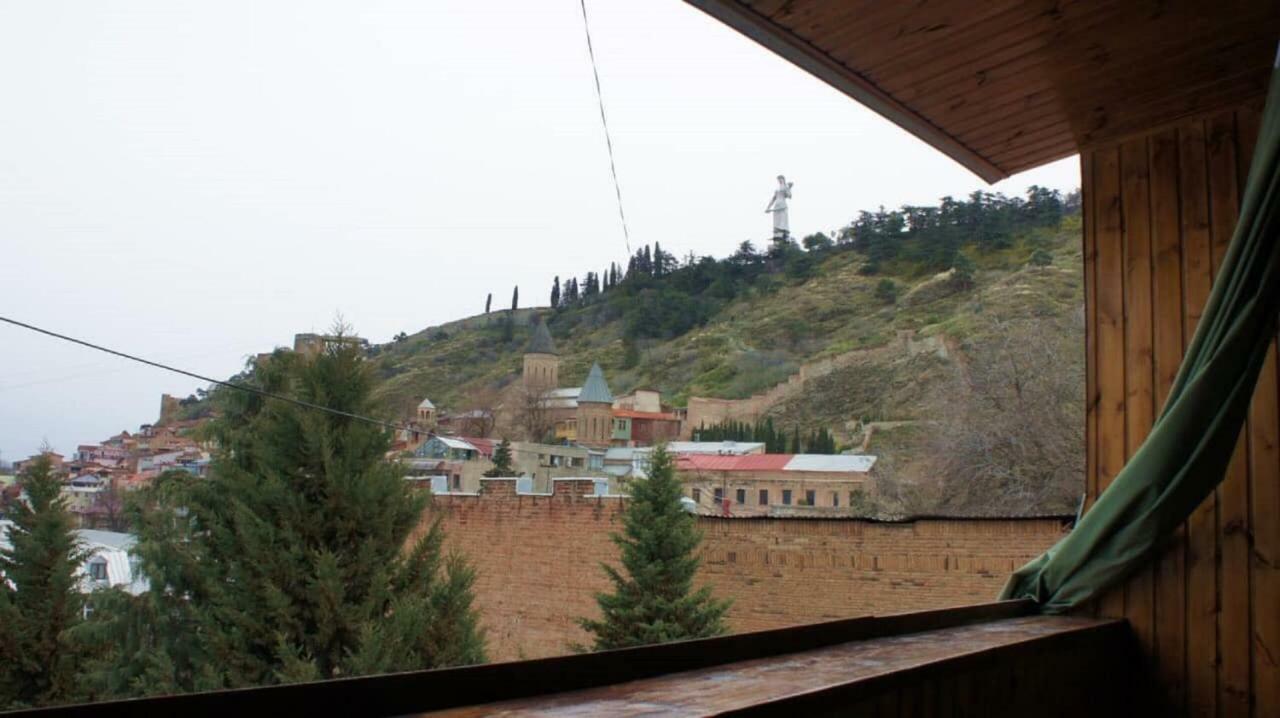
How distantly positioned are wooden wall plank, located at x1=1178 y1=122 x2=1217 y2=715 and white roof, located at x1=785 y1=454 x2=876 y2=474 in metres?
13.3

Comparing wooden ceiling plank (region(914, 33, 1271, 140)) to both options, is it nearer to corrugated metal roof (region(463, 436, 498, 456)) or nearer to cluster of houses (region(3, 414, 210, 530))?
cluster of houses (region(3, 414, 210, 530))

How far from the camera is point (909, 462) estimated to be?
14508 millimetres

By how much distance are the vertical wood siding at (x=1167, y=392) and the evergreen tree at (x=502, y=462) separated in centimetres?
1499

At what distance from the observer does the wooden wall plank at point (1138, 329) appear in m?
1.72

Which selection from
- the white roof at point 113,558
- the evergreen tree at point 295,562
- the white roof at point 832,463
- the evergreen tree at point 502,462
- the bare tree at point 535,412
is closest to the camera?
the evergreen tree at point 295,562

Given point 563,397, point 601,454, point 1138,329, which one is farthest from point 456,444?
point 1138,329

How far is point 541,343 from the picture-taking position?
76.8 feet

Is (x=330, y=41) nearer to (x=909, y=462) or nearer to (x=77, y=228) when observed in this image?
(x=77, y=228)

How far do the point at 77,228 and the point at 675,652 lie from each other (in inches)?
945

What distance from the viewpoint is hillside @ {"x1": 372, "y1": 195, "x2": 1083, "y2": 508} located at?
1562 centimetres

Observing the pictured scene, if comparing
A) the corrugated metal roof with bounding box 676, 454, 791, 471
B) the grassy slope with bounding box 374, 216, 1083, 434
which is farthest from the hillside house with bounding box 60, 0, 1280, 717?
the grassy slope with bounding box 374, 216, 1083, 434

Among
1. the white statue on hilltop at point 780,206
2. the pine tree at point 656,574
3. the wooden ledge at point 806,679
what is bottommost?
the pine tree at point 656,574

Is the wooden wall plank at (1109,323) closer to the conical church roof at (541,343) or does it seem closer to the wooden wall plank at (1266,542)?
the wooden wall plank at (1266,542)

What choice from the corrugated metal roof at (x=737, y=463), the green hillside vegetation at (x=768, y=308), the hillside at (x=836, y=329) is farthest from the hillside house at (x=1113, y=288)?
the green hillside vegetation at (x=768, y=308)
